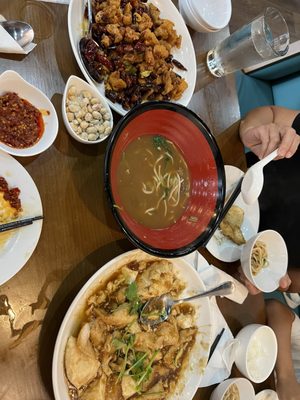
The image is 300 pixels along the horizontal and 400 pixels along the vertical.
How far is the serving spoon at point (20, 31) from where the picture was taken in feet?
5.24

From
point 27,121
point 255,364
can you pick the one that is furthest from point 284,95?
point 27,121

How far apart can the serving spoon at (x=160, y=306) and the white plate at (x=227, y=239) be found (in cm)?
31

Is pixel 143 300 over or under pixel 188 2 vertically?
under

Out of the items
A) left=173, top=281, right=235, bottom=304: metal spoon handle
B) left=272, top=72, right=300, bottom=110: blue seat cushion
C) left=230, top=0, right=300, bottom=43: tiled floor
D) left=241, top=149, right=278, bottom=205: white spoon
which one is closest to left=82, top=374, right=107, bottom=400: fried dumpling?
left=173, top=281, right=235, bottom=304: metal spoon handle

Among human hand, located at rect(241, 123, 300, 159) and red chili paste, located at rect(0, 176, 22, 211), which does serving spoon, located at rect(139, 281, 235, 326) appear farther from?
human hand, located at rect(241, 123, 300, 159)

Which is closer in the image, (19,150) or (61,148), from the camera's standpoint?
(19,150)

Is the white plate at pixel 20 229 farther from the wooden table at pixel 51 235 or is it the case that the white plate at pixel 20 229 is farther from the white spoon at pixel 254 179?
the white spoon at pixel 254 179

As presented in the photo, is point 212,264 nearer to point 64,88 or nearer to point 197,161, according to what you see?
point 197,161

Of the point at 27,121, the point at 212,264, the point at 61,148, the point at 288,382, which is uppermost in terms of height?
the point at 27,121

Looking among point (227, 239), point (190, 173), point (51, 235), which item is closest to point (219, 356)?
point (227, 239)

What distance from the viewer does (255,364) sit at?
6.93 ft

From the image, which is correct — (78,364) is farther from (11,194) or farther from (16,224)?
(11,194)

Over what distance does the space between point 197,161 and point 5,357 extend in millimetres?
1096

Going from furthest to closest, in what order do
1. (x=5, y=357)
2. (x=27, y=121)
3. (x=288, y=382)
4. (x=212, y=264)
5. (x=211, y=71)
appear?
(x=288, y=382) < (x=211, y=71) < (x=212, y=264) < (x=27, y=121) < (x=5, y=357)
